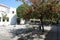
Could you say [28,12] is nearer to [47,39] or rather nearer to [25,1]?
[25,1]

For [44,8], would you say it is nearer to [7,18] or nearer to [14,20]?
[7,18]

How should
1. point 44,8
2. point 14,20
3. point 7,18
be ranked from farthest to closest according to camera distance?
point 14,20
point 7,18
point 44,8

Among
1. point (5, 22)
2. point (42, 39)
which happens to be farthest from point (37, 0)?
point (5, 22)

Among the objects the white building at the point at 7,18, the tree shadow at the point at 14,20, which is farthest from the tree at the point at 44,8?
the tree shadow at the point at 14,20

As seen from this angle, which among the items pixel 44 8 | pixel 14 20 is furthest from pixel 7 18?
pixel 44 8

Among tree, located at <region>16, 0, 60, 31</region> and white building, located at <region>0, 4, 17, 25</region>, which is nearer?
tree, located at <region>16, 0, 60, 31</region>

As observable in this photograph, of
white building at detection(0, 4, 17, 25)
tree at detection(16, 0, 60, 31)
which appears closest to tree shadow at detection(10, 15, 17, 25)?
white building at detection(0, 4, 17, 25)

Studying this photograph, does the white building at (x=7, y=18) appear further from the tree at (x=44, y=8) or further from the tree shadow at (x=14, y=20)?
the tree at (x=44, y=8)

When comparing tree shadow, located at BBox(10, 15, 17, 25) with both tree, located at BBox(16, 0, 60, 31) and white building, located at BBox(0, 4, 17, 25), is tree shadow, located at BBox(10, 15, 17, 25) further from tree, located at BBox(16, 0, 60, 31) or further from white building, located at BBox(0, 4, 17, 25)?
tree, located at BBox(16, 0, 60, 31)

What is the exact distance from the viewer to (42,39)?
753 inches

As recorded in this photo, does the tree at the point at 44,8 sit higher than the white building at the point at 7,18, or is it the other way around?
the tree at the point at 44,8

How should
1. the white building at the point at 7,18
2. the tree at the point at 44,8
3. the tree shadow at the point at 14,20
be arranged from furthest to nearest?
the tree shadow at the point at 14,20 < the white building at the point at 7,18 < the tree at the point at 44,8

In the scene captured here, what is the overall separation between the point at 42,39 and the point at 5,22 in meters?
29.8

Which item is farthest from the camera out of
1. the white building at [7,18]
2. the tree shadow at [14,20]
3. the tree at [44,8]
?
the tree shadow at [14,20]
